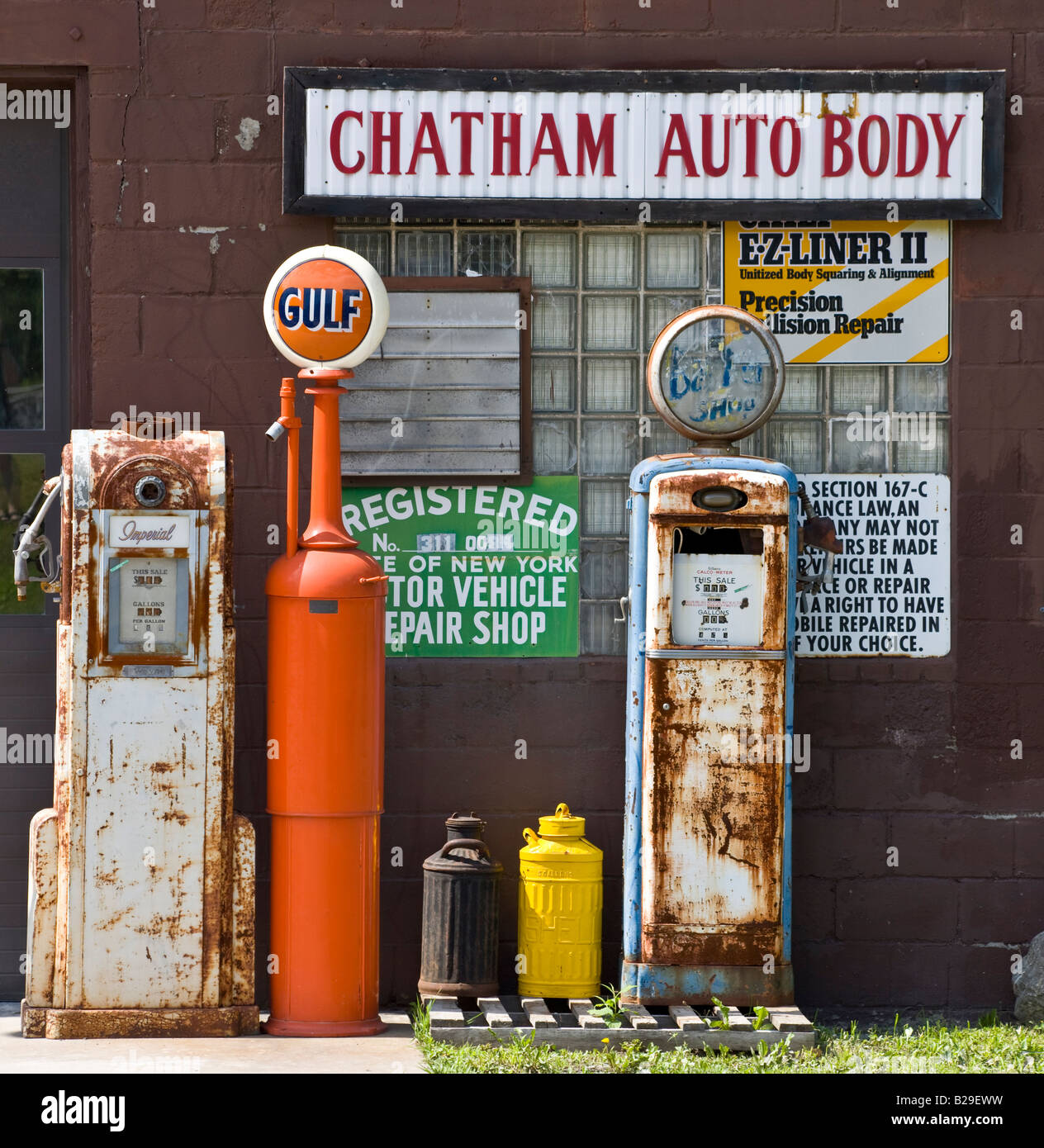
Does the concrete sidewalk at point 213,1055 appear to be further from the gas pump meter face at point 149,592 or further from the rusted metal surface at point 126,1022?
the gas pump meter face at point 149,592

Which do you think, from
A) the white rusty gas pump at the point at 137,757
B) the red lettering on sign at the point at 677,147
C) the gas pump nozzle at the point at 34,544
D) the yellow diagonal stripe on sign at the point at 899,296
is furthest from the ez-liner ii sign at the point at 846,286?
the gas pump nozzle at the point at 34,544

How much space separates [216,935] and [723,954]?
1.79 metres

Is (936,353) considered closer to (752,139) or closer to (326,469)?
A: (752,139)

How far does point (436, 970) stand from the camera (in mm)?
5762

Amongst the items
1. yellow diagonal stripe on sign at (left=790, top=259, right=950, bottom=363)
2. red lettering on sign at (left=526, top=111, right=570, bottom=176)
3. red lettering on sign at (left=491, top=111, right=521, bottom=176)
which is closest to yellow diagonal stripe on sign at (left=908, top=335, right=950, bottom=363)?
yellow diagonal stripe on sign at (left=790, top=259, right=950, bottom=363)

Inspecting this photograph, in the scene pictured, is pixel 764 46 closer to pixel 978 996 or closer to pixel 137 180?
pixel 137 180

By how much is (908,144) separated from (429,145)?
1871mm

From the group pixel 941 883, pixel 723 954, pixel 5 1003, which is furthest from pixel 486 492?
pixel 5 1003

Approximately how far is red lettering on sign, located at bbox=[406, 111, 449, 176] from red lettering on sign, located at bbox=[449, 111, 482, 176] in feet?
0.25

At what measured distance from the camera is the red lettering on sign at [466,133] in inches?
240

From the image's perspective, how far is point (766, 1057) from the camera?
5309 millimetres

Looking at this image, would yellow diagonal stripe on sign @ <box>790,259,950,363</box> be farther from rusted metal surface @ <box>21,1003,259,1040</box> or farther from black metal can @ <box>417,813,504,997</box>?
rusted metal surface @ <box>21,1003,259,1040</box>

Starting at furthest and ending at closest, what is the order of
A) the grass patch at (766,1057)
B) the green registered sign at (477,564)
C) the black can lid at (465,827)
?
1. the green registered sign at (477,564)
2. the black can lid at (465,827)
3. the grass patch at (766,1057)

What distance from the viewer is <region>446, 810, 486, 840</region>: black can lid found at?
5.86 metres
